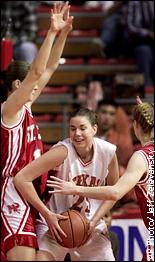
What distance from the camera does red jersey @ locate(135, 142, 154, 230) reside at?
4814mm

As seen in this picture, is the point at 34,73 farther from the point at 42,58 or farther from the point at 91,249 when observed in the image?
the point at 91,249

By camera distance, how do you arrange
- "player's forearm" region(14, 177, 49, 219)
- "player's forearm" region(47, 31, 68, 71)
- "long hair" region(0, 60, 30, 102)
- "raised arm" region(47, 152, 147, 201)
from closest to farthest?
"raised arm" region(47, 152, 147, 201), "player's forearm" region(14, 177, 49, 219), "long hair" region(0, 60, 30, 102), "player's forearm" region(47, 31, 68, 71)

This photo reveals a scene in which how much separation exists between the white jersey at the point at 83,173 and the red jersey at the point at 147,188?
0.24 meters

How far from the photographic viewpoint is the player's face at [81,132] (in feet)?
15.7

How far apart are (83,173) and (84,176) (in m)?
0.02

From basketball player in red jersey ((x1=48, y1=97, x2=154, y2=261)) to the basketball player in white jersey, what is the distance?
0.21 m

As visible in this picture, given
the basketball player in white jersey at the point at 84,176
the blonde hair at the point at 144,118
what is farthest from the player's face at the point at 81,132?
the blonde hair at the point at 144,118

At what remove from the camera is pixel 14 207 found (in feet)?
15.3

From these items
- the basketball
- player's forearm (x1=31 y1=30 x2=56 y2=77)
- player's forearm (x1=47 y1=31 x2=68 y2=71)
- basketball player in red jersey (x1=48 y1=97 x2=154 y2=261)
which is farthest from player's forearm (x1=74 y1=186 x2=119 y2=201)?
player's forearm (x1=47 y1=31 x2=68 y2=71)

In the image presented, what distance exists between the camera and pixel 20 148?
4727mm

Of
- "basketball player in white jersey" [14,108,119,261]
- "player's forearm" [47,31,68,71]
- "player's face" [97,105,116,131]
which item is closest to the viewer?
"basketball player in white jersey" [14,108,119,261]

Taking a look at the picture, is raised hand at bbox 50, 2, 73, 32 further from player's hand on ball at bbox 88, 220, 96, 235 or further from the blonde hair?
player's hand on ball at bbox 88, 220, 96, 235

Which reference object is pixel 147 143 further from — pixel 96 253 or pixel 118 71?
pixel 118 71

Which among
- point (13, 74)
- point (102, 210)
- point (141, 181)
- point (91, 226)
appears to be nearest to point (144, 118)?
point (141, 181)
